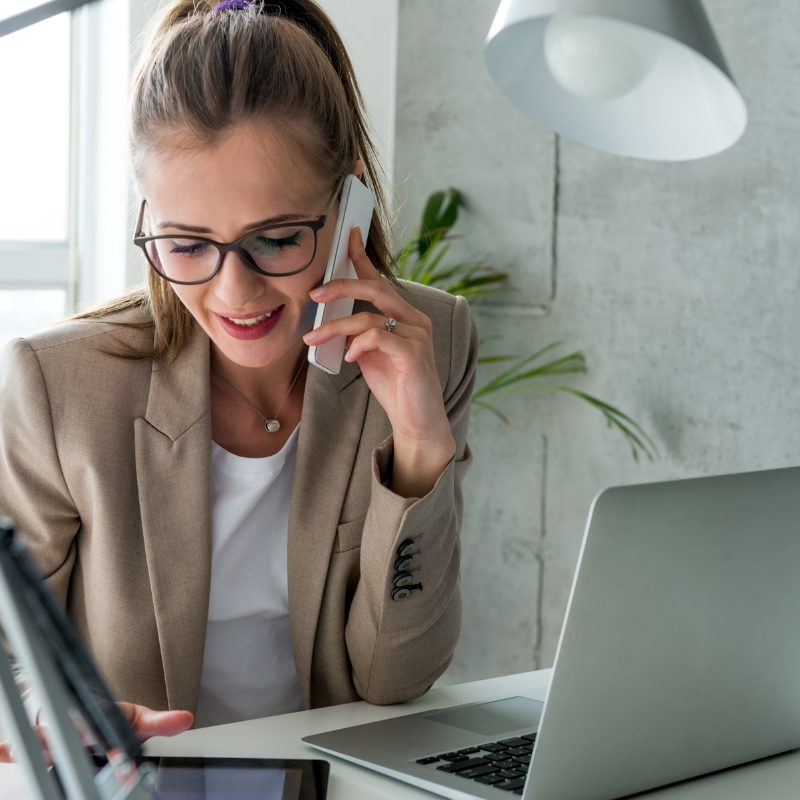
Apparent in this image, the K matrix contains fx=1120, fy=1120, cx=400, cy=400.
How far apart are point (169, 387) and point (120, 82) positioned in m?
2.09

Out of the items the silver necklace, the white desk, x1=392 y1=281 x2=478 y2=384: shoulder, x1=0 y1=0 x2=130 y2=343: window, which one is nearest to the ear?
x1=392 y1=281 x2=478 y2=384: shoulder

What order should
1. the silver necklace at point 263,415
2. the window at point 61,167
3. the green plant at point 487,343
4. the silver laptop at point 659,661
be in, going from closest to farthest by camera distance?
the silver laptop at point 659,661
the silver necklace at point 263,415
the green plant at point 487,343
the window at point 61,167

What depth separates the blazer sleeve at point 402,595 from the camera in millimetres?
1374

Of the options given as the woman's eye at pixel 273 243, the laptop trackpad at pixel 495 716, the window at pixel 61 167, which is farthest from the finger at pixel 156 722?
the window at pixel 61 167

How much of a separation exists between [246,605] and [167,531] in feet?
0.54

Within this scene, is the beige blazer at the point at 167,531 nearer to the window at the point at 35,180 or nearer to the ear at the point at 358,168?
the ear at the point at 358,168

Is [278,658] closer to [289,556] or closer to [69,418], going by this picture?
[289,556]

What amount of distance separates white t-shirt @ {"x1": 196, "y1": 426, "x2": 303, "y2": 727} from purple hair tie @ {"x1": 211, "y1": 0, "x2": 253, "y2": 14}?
58 centimetres

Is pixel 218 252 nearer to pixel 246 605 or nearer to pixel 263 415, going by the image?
pixel 263 415

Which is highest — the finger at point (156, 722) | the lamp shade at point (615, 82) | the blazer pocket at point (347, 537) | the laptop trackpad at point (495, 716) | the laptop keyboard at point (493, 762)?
the lamp shade at point (615, 82)

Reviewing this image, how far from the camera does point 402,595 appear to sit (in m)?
1.41

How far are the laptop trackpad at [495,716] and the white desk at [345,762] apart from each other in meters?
0.04

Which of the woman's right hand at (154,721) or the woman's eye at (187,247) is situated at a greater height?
the woman's eye at (187,247)

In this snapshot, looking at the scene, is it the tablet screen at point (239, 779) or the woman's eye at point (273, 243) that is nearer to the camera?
the tablet screen at point (239, 779)
